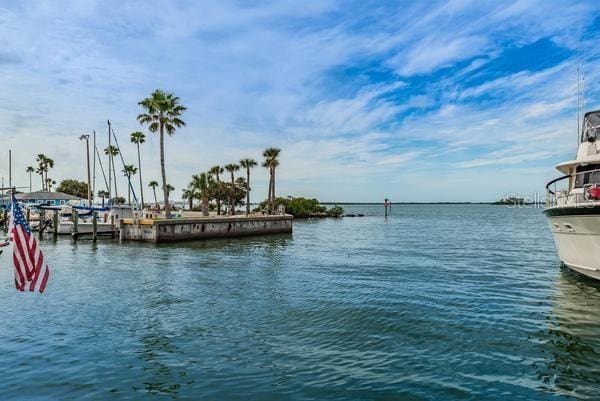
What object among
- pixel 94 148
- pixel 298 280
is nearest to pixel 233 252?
pixel 298 280

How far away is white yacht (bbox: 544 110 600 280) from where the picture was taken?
15252 millimetres

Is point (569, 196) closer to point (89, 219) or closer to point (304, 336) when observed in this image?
point (304, 336)

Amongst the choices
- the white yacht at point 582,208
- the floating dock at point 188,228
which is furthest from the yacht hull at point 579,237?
the floating dock at point 188,228

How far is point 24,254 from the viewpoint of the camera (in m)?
8.38

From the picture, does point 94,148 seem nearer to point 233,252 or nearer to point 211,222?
point 211,222

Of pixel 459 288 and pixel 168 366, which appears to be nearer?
pixel 168 366

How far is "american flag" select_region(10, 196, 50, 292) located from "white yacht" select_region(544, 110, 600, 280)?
16.6 meters

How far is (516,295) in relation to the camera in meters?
16.1

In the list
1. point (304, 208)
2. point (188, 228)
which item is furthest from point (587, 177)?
point (304, 208)

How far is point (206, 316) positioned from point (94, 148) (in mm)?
55585

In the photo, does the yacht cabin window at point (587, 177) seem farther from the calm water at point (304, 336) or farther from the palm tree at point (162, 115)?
the palm tree at point (162, 115)

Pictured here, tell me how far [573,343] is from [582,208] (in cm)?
654

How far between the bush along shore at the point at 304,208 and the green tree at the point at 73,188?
142ft

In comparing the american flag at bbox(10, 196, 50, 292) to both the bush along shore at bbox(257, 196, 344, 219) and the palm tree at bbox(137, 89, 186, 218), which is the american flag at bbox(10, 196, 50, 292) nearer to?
the palm tree at bbox(137, 89, 186, 218)
